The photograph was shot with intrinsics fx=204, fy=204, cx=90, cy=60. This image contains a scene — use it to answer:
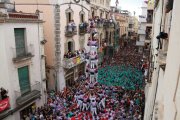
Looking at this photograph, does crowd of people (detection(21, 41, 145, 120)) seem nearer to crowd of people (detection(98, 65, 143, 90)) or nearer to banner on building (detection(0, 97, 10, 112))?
crowd of people (detection(98, 65, 143, 90))

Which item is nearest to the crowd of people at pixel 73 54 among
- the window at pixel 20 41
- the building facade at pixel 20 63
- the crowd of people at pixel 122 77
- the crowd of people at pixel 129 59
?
the crowd of people at pixel 122 77

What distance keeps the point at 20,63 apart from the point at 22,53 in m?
0.87

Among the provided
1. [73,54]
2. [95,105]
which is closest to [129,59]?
[73,54]

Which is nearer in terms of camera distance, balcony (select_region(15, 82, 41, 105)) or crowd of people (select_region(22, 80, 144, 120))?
balcony (select_region(15, 82, 41, 105))

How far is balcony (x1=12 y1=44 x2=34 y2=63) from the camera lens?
1548 centimetres

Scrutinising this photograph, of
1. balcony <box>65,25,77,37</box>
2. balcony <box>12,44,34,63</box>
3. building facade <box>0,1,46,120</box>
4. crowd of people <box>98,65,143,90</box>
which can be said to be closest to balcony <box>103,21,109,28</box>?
crowd of people <box>98,65,143,90</box>

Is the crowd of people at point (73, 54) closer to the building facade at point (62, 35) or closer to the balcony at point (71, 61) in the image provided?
the building facade at point (62, 35)

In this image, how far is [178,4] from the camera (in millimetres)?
3525

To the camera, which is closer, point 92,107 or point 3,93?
point 3,93

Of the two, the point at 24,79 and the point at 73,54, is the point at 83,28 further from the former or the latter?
the point at 24,79

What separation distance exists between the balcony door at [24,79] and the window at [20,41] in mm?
1293

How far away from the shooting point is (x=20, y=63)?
1611 cm

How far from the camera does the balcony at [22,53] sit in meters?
15.5

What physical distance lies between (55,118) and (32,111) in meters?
2.26
